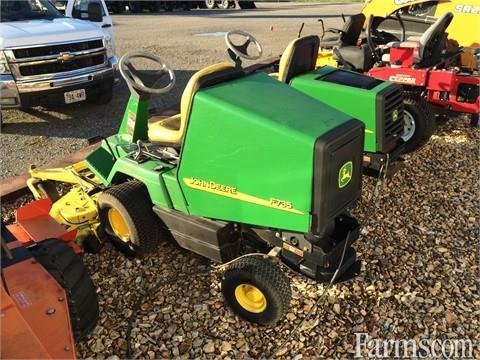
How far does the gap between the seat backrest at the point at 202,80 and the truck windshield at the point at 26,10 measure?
483cm

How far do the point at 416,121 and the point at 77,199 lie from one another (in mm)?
3916

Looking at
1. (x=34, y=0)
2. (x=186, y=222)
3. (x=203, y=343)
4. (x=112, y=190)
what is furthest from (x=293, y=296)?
(x=34, y=0)

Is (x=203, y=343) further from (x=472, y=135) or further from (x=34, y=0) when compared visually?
(x=34, y=0)

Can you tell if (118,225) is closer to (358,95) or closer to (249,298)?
(249,298)

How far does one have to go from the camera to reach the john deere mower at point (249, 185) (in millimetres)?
2484

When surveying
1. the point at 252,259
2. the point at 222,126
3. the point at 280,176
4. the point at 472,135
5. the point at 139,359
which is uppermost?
the point at 222,126

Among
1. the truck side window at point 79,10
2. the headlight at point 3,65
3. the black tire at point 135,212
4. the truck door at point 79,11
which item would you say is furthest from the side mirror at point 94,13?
the black tire at point 135,212

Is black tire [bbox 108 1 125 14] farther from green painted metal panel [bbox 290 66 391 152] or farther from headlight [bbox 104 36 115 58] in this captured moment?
green painted metal panel [bbox 290 66 391 152]

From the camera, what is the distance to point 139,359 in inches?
105

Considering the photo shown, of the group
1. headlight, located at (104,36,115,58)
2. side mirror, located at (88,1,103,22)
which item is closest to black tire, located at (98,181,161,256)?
headlight, located at (104,36,115,58)

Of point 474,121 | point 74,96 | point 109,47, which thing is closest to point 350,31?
point 474,121

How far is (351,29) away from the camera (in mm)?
6926

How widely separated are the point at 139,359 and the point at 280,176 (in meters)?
1.39
